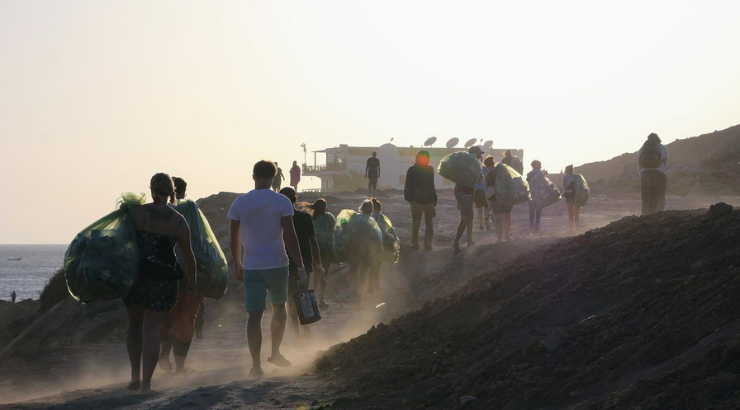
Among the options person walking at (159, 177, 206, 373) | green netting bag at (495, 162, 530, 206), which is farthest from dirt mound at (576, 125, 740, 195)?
person walking at (159, 177, 206, 373)

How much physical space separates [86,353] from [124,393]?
434 centimetres

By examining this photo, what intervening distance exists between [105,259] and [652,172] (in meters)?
9.96

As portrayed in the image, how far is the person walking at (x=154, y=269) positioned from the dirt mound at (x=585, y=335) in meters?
1.68

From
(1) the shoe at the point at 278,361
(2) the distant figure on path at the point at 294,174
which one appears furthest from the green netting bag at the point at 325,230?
(2) the distant figure on path at the point at 294,174

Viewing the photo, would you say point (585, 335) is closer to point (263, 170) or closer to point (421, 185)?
point (263, 170)

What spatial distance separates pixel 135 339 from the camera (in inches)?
346

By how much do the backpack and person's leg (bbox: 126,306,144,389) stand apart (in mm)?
9411

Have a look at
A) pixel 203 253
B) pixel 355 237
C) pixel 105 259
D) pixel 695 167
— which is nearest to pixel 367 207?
pixel 355 237

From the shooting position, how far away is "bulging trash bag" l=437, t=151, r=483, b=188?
17062 millimetres

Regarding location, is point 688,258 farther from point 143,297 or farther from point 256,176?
point 143,297

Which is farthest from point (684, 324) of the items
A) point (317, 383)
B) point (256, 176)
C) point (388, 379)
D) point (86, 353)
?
point (86, 353)

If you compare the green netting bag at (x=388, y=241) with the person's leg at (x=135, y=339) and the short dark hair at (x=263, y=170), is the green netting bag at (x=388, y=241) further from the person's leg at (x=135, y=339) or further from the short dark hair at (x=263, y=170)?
the person's leg at (x=135, y=339)

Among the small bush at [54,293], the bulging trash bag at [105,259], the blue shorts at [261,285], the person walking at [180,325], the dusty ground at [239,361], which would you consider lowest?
the small bush at [54,293]

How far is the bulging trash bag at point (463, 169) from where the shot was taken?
56.0 feet
